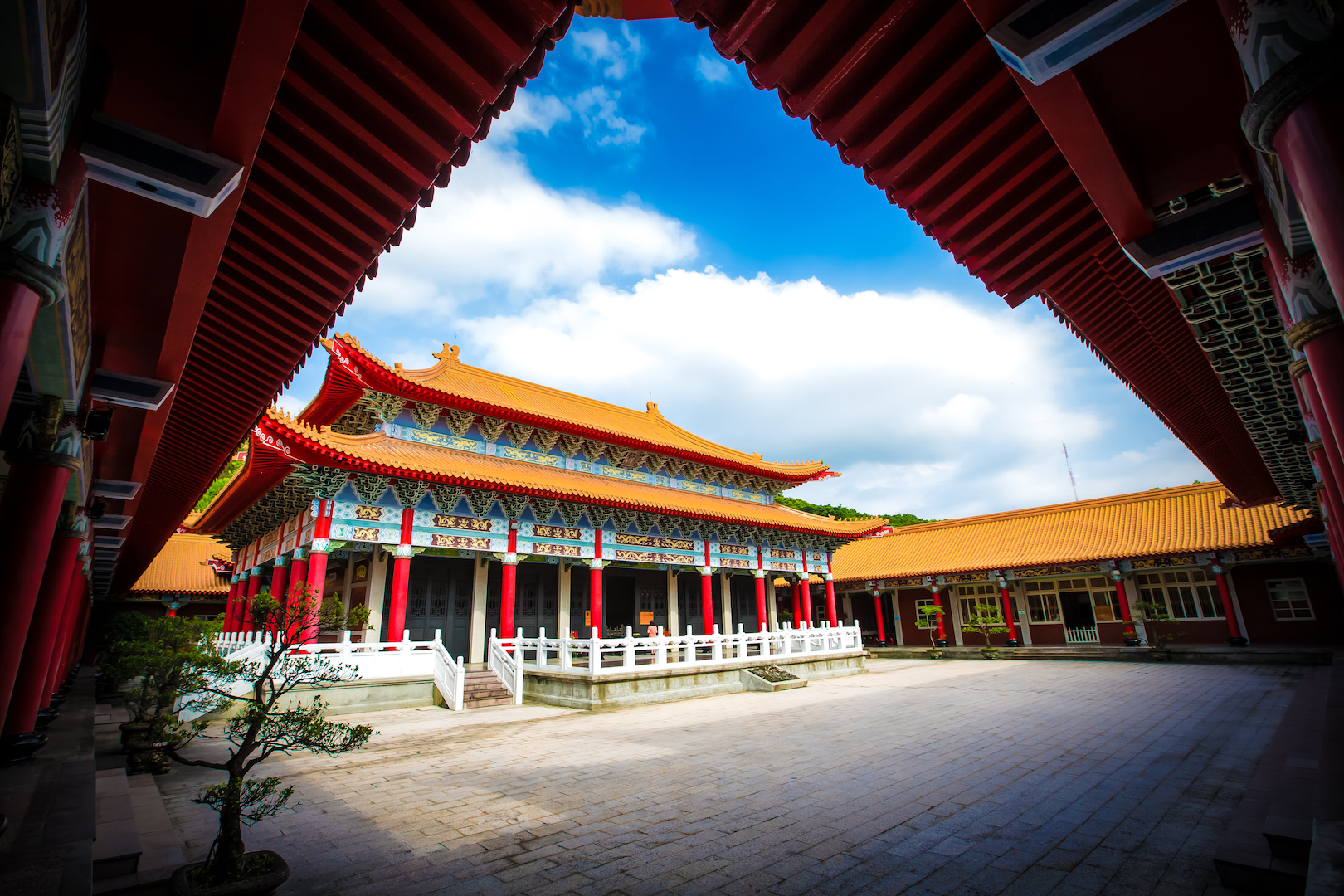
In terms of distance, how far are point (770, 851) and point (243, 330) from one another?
476 cm

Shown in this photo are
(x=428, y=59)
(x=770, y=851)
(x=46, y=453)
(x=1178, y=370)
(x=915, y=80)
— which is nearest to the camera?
(x=428, y=59)

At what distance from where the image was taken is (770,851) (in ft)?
13.1

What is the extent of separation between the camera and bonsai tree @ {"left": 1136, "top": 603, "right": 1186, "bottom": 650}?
63.6ft

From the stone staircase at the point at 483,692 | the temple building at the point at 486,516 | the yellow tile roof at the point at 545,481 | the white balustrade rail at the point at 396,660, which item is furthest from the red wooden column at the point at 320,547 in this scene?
the stone staircase at the point at 483,692

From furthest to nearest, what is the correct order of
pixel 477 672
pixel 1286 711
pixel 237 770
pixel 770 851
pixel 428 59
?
pixel 477 672, pixel 1286 711, pixel 770 851, pixel 237 770, pixel 428 59

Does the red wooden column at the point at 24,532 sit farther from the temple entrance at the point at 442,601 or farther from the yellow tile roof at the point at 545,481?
the temple entrance at the point at 442,601

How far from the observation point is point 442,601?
14.8 m

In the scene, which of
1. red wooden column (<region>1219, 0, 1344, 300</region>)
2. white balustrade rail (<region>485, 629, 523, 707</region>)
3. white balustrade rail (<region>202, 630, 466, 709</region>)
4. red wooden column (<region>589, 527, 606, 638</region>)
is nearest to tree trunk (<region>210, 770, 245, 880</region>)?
red wooden column (<region>1219, 0, 1344, 300</region>)

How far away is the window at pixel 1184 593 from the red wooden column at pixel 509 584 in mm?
20197

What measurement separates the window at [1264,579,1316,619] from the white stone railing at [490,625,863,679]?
1220 cm

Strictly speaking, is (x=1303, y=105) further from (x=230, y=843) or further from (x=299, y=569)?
(x=299, y=569)

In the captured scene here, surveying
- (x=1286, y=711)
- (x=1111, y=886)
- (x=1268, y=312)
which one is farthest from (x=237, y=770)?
(x=1286, y=711)

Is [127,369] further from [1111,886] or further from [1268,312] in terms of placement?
[1268,312]

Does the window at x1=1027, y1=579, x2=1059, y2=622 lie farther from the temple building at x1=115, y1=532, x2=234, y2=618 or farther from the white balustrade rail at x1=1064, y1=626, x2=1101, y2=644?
→ the temple building at x1=115, y1=532, x2=234, y2=618
